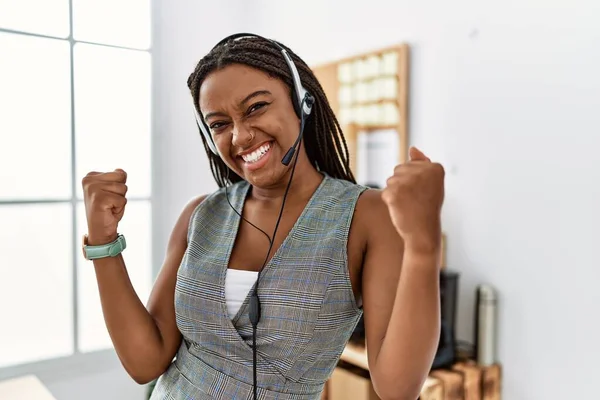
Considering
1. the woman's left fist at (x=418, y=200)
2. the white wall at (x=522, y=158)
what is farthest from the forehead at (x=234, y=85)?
the white wall at (x=522, y=158)

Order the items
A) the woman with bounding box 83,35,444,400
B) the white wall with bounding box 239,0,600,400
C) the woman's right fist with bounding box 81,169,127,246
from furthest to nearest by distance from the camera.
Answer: the white wall with bounding box 239,0,600,400 → the woman's right fist with bounding box 81,169,127,246 → the woman with bounding box 83,35,444,400

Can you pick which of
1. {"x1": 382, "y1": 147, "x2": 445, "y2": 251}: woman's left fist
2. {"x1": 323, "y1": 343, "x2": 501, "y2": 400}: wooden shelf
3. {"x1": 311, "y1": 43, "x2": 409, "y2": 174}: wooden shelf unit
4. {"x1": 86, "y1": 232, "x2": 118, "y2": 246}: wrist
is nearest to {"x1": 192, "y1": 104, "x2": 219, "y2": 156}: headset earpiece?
{"x1": 86, "y1": 232, "x2": 118, "y2": 246}: wrist


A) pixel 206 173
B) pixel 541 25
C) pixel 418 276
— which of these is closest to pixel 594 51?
pixel 541 25

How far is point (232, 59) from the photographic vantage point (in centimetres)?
81

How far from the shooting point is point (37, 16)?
2.08 metres

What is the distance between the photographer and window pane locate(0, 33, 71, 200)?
2.04m

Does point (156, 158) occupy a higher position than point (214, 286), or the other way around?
point (156, 158)

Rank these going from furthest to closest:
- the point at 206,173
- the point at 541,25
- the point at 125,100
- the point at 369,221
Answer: the point at 206,173, the point at 125,100, the point at 541,25, the point at 369,221

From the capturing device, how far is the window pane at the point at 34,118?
2041mm

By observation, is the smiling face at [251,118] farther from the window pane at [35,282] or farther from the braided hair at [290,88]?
the window pane at [35,282]

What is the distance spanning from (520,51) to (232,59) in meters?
1.11

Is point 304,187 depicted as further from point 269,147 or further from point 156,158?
point 156,158

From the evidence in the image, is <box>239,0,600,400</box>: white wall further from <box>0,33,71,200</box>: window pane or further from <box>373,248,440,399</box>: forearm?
<box>0,33,71,200</box>: window pane

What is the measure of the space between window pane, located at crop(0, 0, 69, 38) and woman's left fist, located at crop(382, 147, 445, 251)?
199cm
